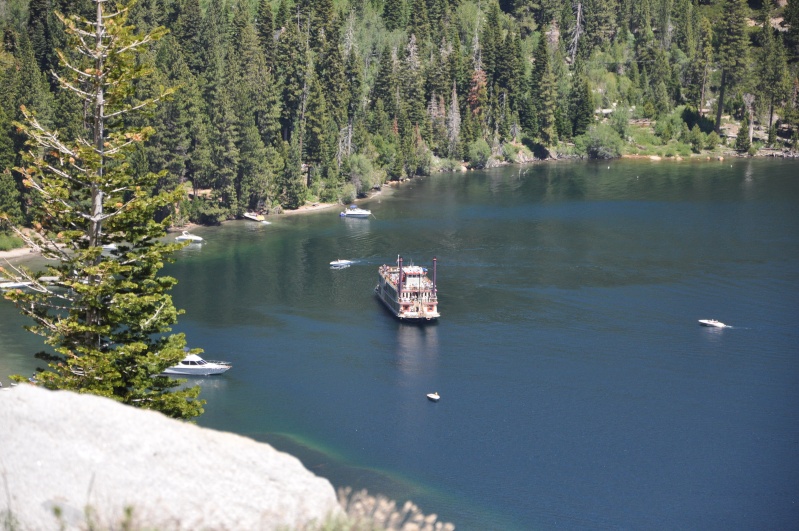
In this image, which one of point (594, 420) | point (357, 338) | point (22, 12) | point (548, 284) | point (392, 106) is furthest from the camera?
point (392, 106)

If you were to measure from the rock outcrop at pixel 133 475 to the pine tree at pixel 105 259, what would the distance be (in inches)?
702

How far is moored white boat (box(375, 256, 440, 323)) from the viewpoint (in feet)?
304

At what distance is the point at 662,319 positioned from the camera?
301 ft

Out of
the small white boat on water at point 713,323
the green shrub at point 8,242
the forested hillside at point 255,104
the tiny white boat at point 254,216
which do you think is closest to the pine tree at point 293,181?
the forested hillside at point 255,104

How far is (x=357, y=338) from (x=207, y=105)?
72502 millimetres

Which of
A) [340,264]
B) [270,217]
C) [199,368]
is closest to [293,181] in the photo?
[270,217]

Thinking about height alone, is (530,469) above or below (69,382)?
below

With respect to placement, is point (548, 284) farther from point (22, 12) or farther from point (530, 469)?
point (22, 12)

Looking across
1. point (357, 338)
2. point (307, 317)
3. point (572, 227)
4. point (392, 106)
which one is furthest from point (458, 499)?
point (392, 106)

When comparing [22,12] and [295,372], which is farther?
[22,12]

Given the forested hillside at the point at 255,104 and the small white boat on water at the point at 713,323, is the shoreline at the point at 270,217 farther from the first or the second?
the small white boat on water at the point at 713,323

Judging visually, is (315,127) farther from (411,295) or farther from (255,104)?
(411,295)

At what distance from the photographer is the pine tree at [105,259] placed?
36281 mm

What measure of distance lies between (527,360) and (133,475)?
212 ft
